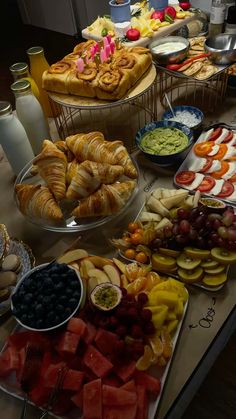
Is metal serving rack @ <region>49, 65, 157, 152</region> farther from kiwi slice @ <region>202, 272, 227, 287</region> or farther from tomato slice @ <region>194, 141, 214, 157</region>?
kiwi slice @ <region>202, 272, 227, 287</region>

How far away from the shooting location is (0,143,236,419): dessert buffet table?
0.76 metres

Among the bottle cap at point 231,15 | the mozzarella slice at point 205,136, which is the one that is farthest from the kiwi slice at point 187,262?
the bottle cap at point 231,15

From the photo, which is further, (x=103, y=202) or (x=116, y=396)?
(x=103, y=202)

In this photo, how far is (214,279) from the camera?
0.89 meters

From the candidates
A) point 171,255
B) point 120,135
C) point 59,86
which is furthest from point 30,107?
point 171,255

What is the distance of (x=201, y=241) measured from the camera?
91 cm

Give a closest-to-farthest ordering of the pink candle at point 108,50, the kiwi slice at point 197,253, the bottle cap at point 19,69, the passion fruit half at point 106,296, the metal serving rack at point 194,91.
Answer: the passion fruit half at point 106,296, the kiwi slice at point 197,253, the bottle cap at point 19,69, the pink candle at point 108,50, the metal serving rack at point 194,91

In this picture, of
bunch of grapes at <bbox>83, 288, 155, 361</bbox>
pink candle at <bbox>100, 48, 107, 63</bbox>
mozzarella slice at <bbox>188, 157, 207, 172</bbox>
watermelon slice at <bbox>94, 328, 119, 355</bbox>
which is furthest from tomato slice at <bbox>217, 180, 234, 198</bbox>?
pink candle at <bbox>100, 48, 107, 63</bbox>

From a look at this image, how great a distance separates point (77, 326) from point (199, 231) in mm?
384

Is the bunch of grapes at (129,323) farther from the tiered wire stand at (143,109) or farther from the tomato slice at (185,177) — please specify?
the tiered wire stand at (143,109)

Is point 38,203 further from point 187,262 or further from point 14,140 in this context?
point 187,262

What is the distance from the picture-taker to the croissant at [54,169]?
103 centimetres

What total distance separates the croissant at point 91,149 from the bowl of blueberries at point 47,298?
37 centimetres

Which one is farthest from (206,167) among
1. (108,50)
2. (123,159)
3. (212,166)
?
(108,50)
